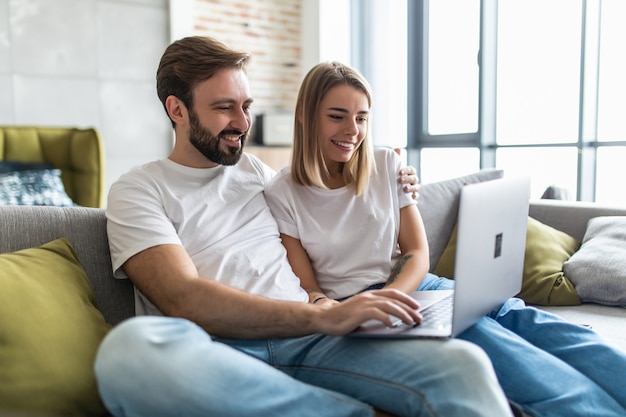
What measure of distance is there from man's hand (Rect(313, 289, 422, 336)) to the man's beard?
60 centimetres

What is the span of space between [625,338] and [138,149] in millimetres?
3916

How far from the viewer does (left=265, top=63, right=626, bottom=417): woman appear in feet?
5.21

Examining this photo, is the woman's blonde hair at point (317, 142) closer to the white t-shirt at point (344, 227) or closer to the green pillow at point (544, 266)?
the white t-shirt at point (344, 227)

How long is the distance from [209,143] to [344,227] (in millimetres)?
435

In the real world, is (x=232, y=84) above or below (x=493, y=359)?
above

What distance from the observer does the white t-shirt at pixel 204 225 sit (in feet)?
4.84

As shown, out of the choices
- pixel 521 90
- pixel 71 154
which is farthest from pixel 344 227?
pixel 521 90

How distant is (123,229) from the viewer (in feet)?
4.83

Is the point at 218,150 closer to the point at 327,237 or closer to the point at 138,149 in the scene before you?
the point at 327,237

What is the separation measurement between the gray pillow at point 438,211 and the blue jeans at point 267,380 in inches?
43.2

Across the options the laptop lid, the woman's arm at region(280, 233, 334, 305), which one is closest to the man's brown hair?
the woman's arm at region(280, 233, 334, 305)

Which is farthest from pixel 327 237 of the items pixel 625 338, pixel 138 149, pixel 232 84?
pixel 138 149

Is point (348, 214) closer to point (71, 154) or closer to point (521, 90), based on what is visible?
point (71, 154)

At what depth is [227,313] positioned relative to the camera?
53.2 inches
